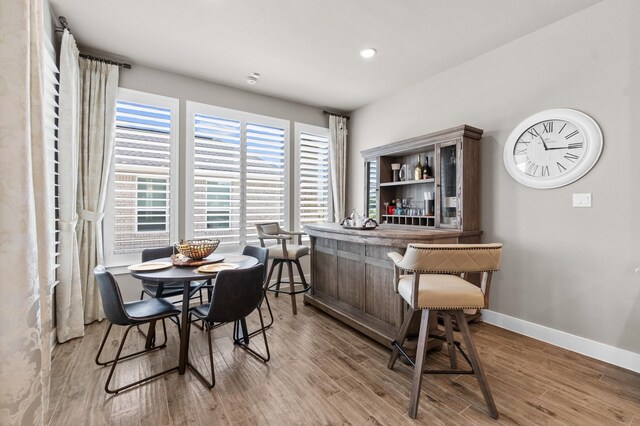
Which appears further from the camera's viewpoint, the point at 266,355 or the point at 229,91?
the point at 229,91

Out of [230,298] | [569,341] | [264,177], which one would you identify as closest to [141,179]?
[264,177]

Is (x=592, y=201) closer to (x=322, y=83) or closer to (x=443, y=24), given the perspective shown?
(x=443, y=24)

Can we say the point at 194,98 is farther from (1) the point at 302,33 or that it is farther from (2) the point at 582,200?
(2) the point at 582,200

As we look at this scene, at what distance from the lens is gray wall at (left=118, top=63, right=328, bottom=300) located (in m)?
3.45

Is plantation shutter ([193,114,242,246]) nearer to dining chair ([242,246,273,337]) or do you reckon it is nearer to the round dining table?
dining chair ([242,246,273,337])

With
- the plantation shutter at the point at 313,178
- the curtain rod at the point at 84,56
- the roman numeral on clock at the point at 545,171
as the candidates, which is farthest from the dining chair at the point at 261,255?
→ the roman numeral on clock at the point at 545,171

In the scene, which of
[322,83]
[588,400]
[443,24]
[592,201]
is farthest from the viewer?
[322,83]

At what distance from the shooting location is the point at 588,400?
1.90 metres

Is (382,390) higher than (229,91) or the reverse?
the reverse

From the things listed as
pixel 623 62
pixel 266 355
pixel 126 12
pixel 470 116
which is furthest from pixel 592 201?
pixel 126 12

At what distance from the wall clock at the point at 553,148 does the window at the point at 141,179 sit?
389 cm

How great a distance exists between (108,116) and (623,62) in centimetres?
479

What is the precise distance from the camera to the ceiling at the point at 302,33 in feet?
8.13

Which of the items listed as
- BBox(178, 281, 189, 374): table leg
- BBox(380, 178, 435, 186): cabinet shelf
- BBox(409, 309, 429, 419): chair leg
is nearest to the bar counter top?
BBox(409, 309, 429, 419): chair leg
